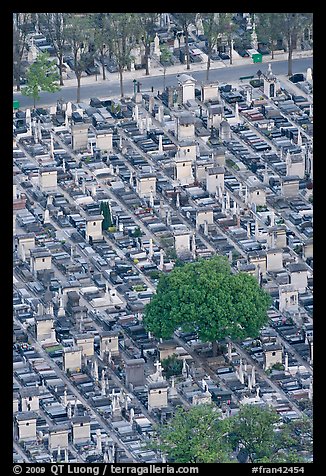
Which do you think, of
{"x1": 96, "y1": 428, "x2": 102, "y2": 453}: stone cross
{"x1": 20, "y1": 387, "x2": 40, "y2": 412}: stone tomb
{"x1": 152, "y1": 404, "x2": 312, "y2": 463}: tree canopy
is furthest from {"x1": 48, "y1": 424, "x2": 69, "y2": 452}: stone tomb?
{"x1": 152, "y1": 404, "x2": 312, "y2": 463}: tree canopy

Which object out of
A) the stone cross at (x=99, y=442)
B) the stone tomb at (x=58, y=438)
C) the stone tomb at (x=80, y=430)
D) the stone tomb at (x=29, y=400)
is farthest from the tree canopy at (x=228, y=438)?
the stone tomb at (x=29, y=400)

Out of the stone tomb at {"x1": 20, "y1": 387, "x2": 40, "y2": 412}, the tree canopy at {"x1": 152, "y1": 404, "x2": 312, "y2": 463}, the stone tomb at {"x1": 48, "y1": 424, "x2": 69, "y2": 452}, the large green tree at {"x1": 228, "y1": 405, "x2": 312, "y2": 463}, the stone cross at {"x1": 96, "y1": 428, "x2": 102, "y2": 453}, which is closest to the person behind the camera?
the tree canopy at {"x1": 152, "y1": 404, "x2": 312, "y2": 463}

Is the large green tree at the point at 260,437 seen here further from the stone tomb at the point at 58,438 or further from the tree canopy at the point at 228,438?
the stone tomb at the point at 58,438

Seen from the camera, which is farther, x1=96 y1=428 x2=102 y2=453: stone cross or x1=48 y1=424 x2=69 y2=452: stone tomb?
x1=48 y1=424 x2=69 y2=452: stone tomb

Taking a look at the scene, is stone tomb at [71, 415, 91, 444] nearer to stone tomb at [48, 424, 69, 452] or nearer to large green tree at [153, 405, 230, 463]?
stone tomb at [48, 424, 69, 452]

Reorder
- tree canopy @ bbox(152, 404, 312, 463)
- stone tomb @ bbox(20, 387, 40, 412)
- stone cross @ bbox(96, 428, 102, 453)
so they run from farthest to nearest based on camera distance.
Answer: stone tomb @ bbox(20, 387, 40, 412) → stone cross @ bbox(96, 428, 102, 453) → tree canopy @ bbox(152, 404, 312, 463)
